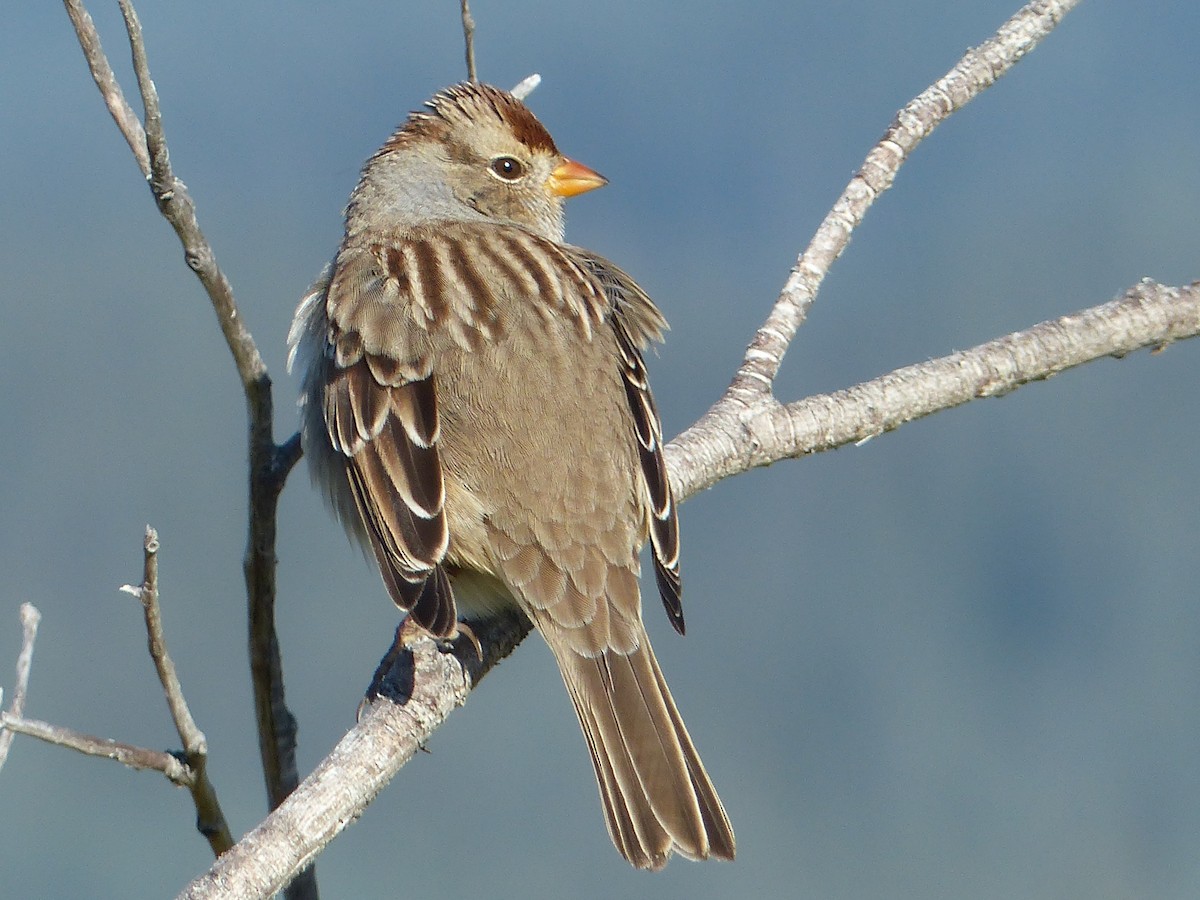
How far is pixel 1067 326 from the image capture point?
3.54m

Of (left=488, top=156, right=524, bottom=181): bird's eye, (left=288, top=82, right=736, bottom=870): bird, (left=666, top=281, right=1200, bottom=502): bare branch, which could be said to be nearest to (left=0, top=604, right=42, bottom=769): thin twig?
(left=288, top=82, right=736, bottom=870): bird

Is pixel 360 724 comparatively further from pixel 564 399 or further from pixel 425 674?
pixel 564 399

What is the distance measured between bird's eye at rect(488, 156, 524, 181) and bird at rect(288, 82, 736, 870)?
62 centimetres

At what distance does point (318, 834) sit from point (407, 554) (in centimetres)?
86

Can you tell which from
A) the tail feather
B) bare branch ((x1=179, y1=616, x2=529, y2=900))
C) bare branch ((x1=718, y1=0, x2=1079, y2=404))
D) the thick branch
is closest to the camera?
bare branch ((x1=179, y1=616, x2=529, y2=900))

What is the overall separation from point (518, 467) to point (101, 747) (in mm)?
1087

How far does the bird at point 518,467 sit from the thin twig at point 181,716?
50 cm

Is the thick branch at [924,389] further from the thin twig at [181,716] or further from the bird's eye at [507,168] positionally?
the bird's eye at [507,168]

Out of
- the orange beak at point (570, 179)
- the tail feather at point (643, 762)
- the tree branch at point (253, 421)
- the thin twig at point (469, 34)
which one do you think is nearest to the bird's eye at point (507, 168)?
the orange beak at point (570, 179)

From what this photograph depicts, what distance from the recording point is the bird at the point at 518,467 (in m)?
2.97

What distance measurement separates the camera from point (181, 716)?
2.57 metres

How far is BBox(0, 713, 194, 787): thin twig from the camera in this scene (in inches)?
93.8

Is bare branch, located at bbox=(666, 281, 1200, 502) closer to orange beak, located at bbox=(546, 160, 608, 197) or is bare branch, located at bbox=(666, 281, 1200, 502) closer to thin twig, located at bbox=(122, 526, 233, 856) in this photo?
orange beak, located at bbox=(546, 160, 608, 197)

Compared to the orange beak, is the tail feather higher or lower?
lower
